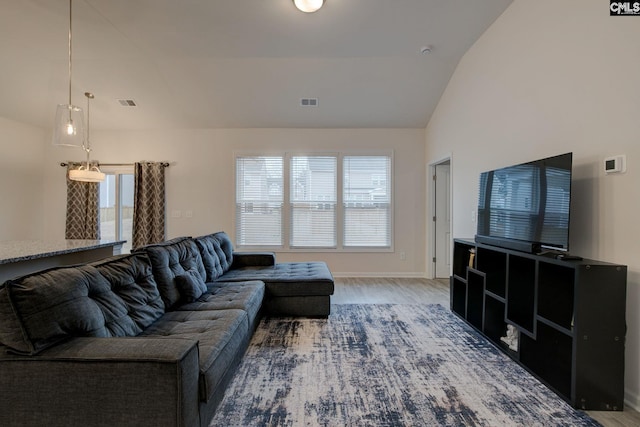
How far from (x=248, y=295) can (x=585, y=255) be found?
2655 millimetres

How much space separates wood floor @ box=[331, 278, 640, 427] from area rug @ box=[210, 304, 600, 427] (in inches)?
36.4

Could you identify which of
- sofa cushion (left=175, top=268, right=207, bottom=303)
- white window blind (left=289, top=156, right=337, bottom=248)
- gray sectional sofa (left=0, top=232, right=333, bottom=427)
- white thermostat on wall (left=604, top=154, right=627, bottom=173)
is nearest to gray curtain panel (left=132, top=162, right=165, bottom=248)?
white window blind (left=289, top=156, right=337, bottom=248)

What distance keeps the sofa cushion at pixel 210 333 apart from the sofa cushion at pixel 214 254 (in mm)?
960

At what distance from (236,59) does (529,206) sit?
3.77 metres


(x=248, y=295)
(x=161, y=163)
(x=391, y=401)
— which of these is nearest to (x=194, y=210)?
(x=161, y=163)

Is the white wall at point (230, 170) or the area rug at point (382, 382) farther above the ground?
the white wall at point (230, 170)

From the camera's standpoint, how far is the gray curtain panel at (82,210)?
17.5ft

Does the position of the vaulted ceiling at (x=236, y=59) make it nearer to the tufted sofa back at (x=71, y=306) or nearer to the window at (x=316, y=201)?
the window at (x=316, y=201)

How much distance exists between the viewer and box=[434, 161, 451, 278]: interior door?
5.29 meters

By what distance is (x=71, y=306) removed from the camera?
1.40 m

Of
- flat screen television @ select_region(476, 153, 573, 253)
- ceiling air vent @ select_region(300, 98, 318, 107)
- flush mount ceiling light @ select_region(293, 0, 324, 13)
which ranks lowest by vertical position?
flat screen television @ select_region(476, 153, 573, 253)

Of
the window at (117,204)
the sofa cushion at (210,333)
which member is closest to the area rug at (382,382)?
the sofa cushion at (210,333)

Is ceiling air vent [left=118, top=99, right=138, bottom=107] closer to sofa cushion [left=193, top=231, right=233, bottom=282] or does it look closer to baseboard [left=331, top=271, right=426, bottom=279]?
sofa cushion [left=193, top=231, right=233, bottom=282]

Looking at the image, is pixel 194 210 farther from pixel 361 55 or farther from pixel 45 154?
pixel 361 55
